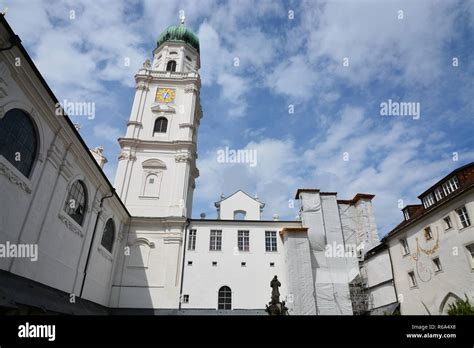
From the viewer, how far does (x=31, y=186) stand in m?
12.3

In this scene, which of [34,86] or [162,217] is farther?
[162,217]

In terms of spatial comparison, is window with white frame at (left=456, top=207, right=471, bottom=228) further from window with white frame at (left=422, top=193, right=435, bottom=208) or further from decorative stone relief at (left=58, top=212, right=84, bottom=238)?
decorative stone relief at (left=58, top=212, right=84, bottom=238)

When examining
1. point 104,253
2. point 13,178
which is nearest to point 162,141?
point 104,253

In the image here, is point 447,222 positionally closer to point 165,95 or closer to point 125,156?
point 125,156

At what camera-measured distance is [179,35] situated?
3719cm

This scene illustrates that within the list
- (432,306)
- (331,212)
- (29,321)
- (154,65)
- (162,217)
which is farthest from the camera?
(154,65)

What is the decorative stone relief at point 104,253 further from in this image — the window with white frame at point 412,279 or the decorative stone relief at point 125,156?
the window with white frame at point 412,279

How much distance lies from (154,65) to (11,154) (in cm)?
2785

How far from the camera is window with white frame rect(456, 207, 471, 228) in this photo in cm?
1689

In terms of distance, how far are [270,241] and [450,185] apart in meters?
14.0

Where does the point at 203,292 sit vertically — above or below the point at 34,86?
below

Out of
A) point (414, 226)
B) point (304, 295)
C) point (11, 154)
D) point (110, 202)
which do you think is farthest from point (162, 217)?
point (414, 226)

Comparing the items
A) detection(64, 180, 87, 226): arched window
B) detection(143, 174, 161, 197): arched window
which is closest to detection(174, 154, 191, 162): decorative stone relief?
detection(143, 174, 161, 197): arched window

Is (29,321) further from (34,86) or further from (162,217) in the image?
(162,217)
